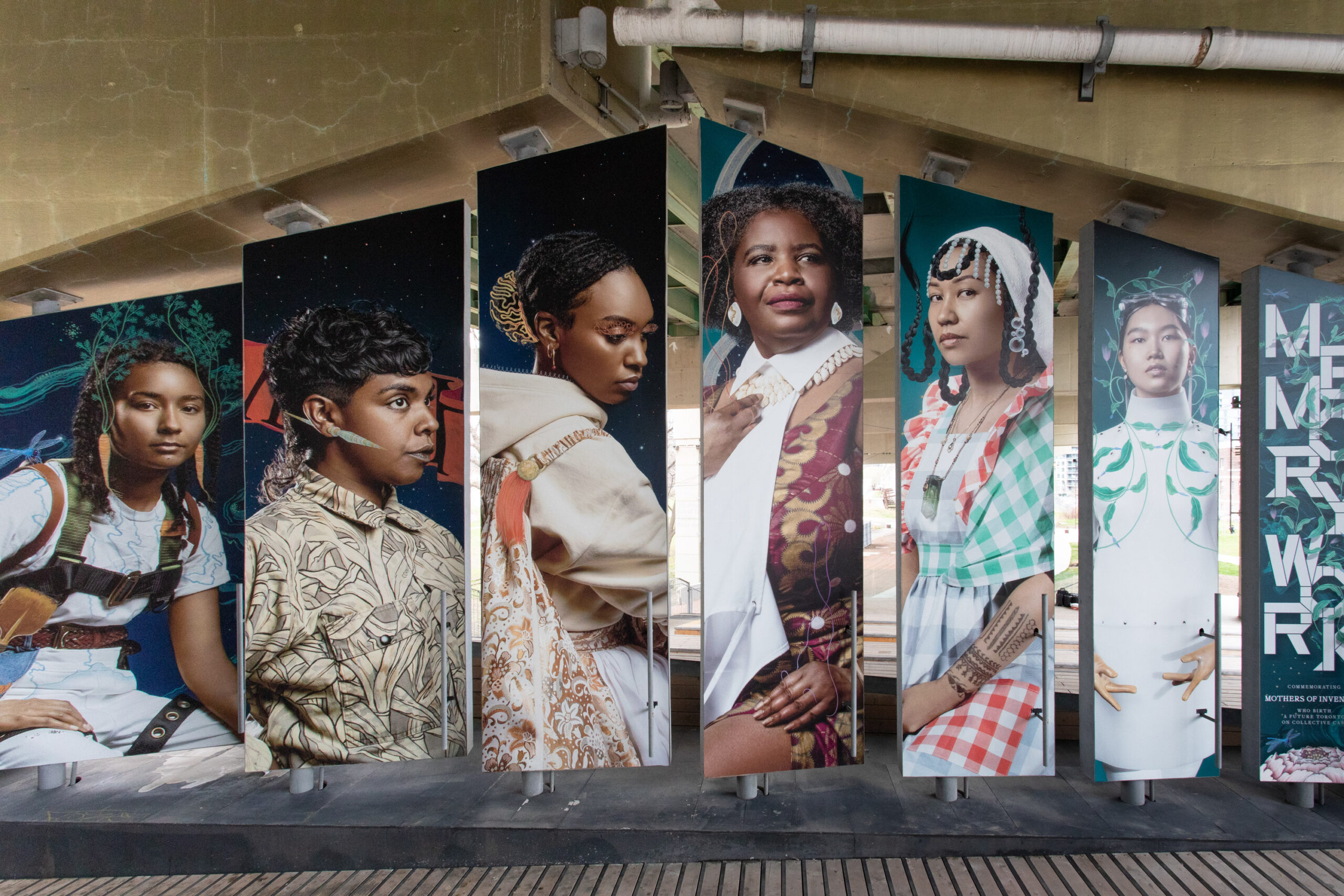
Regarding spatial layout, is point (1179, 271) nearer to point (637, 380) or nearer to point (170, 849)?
point (637, 380)

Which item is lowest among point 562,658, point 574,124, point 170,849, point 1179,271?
point 170,849

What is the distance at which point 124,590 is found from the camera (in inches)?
155

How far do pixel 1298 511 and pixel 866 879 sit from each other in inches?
100

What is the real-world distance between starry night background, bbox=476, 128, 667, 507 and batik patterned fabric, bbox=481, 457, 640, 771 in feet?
1.52

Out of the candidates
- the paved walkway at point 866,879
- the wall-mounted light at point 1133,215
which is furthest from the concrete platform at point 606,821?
the wall-mounted light at point 1133,215

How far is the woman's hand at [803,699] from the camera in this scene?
3254 millimetres

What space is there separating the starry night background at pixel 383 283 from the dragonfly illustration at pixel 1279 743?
3.76 m

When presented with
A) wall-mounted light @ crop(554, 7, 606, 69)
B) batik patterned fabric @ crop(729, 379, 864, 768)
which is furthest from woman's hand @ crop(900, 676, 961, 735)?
wall-mounted light @ crop(554, 7, 606, 69)

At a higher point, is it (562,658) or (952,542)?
(952,542)

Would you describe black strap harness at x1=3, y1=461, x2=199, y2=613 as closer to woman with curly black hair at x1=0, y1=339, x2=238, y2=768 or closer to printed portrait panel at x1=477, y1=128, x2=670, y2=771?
woman with curly black hair at x1=0, y1=339, x2=238, y2=768

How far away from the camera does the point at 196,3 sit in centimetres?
344

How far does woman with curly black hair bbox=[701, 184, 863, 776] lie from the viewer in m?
3.25

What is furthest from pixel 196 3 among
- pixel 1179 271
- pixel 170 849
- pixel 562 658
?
pixel 1179 271

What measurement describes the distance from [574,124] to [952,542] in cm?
246
